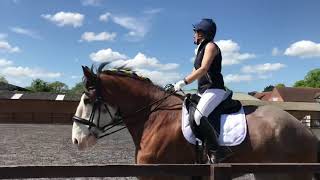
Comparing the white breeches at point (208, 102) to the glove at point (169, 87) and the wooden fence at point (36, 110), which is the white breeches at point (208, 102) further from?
the wooden fence at point (36, 110)

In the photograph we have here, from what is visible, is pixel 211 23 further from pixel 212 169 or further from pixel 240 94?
pixel 240 94

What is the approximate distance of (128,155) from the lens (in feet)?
55.5

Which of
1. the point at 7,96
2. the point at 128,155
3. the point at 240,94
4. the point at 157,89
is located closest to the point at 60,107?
the point at 7,96

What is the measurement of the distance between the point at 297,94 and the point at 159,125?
12607 cm

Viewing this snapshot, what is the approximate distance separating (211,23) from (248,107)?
116 centimetres

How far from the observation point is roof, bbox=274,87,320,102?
12281 cm

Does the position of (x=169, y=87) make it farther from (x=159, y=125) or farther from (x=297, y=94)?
(x=297, y=94)

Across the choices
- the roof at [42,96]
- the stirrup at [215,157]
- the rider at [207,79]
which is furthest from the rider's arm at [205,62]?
the roof at [42,96]

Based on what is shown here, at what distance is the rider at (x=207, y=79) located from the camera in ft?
17.6

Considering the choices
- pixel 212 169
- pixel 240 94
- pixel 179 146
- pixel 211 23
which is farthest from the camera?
pixel 240 94

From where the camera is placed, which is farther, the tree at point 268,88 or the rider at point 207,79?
the tree at point 268,88

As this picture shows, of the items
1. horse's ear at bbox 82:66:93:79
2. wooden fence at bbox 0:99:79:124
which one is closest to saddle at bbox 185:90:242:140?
horse's ear at bbox 82:66:93:79

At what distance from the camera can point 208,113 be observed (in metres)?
5.46

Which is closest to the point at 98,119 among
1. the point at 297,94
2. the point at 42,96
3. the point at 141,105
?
the point at 141,105
